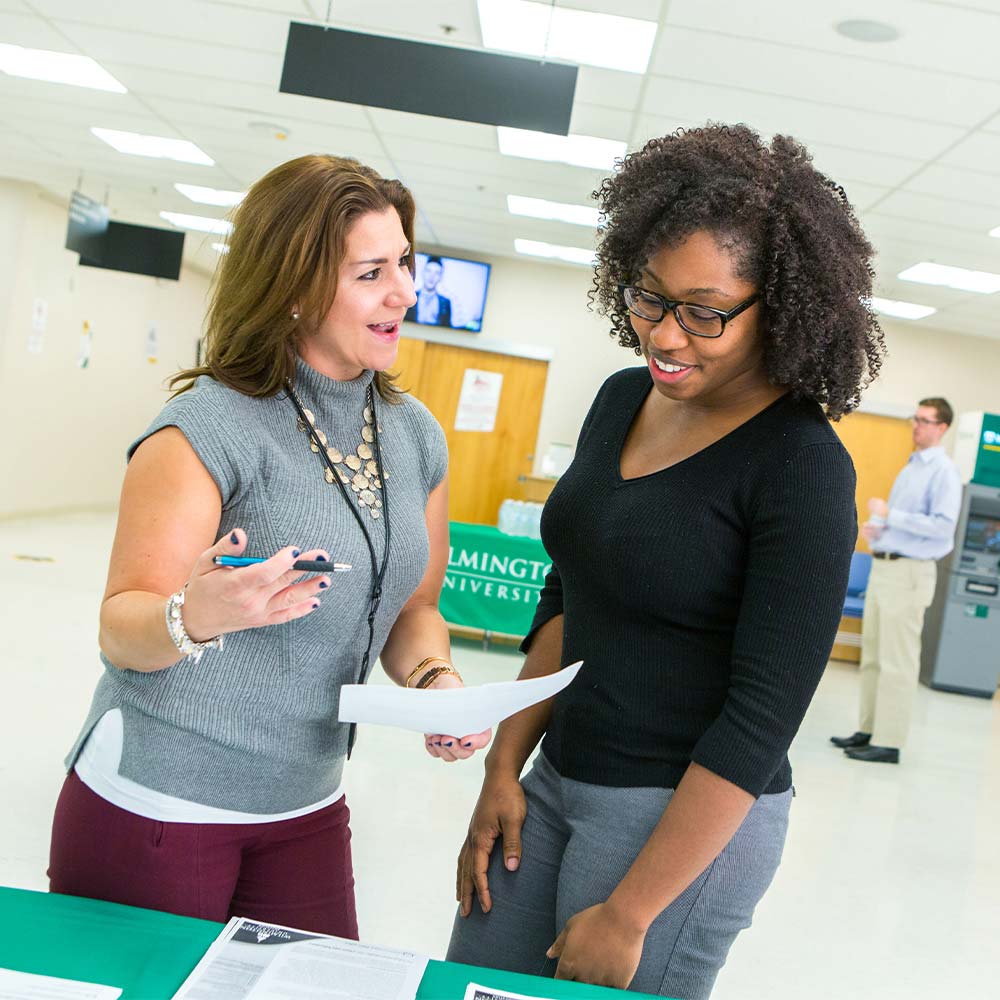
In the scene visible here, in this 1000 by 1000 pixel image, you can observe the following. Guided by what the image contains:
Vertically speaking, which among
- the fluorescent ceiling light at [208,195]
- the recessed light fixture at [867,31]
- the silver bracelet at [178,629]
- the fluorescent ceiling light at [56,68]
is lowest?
the silver bracelet at [178,629]

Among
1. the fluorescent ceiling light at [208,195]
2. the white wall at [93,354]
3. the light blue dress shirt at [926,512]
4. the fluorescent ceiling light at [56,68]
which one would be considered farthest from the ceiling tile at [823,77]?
the fluorescent ceiling light at [208,195]

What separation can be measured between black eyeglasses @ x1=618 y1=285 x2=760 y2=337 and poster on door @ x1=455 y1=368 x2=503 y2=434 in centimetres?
962

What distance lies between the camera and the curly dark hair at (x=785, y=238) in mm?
1188

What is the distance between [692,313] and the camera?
4.02 feet

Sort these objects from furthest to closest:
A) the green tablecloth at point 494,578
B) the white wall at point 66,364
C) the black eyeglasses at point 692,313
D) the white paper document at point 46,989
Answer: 1. the white wall at point 66,364
2. the green tablecloth at point 494,578
3. the black eyeglasses at point 692,313
4. the white paper document at point 46,989

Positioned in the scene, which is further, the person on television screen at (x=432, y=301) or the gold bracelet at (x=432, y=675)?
the person on television screen at (x=432, y=301)

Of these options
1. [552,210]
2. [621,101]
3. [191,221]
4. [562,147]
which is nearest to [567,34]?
[621,101]

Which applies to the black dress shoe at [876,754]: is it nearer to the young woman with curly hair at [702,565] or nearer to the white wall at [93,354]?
the young woman with curly hair at [702,565]

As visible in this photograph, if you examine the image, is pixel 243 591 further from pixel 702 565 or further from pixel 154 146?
pixel 154 146

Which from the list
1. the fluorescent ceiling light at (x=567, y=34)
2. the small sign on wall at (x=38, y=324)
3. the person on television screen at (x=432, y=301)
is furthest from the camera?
the person on television screen at (x=432, y=301)

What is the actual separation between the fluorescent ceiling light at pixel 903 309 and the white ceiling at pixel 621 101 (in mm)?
820

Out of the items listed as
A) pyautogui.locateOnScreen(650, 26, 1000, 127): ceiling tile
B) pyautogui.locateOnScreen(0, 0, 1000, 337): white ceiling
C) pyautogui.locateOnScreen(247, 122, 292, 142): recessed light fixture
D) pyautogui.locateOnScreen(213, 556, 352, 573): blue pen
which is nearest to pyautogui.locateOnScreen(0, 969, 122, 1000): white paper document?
pyautogui.locateOnScreen(213, 556, 352, 573): blue pen

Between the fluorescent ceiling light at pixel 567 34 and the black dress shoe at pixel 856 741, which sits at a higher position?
the fluorescent ceiling light at pixel 567 34

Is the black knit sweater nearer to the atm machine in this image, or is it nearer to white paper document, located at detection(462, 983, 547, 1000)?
white paper document, located at detection(462, 983, 547, 1000)
